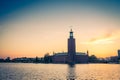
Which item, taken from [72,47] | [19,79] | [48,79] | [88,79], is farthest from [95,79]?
[72,47]

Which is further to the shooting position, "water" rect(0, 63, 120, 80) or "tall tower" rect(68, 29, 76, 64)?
"tall tower" rect(68, 29, 76, 64)

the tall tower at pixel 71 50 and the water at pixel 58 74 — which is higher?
the tall tower at pixel 71 50

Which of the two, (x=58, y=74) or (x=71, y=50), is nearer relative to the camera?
(x=58, y=74)

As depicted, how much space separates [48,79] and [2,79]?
36.8ft

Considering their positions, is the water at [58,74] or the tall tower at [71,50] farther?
the tall tower at [71,50]

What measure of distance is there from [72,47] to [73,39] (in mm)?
8541

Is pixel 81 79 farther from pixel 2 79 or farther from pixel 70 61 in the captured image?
pixel 70 61

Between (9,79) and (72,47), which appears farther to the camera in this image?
(72,47)

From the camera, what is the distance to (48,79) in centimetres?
5341

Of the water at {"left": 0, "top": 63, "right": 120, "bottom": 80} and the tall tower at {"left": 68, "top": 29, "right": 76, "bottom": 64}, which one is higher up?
the tall tower at {"left": 68, "top": 29, "right": 76, "bottom": 64}

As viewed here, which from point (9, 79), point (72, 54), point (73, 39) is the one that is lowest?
point (9, 79)

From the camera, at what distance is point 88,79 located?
5431 centimetres

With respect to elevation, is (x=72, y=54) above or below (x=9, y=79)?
above

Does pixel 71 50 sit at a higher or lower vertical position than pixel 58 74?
higher
